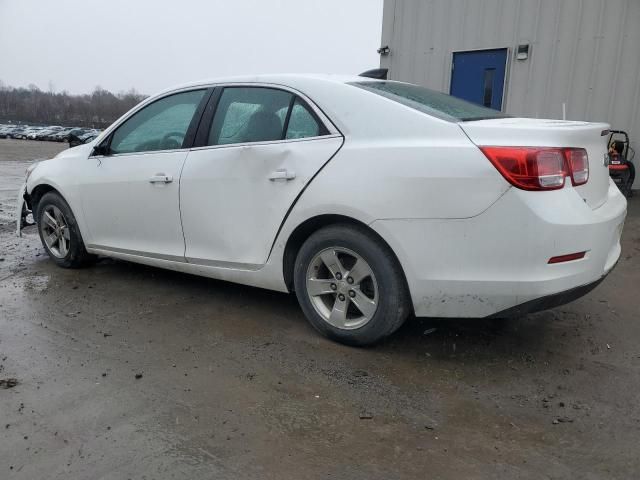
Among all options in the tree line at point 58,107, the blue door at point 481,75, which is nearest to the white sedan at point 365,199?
the blue door at point 481,75

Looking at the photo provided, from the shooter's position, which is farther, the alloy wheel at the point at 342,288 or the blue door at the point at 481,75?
the blue door at the point at 481,75

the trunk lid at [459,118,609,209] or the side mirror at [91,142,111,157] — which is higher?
the trunk lid at [459,118,609,209]

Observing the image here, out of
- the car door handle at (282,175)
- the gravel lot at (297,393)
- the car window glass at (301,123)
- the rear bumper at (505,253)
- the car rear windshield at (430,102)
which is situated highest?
the car rear windshield at (430,102)

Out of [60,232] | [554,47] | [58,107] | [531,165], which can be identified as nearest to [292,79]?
[531,165]

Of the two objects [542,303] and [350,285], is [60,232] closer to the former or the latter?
[350,285]

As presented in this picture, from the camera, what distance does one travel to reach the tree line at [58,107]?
9406 cm

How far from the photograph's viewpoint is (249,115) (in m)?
3.58

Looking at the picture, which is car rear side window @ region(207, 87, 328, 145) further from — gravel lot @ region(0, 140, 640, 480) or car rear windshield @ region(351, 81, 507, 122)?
gravel lot @ region(0, 140, 640, 480)

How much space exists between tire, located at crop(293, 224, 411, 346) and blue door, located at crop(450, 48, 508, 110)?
6.66 metres

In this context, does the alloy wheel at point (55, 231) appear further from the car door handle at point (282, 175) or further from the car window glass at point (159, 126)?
the car door handle at point (282, 175)

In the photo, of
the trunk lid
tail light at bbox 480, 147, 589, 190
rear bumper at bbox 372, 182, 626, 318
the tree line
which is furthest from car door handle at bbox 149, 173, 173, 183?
the tree line

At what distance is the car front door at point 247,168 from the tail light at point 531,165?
35.2 inches

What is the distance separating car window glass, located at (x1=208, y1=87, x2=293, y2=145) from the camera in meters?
3.43

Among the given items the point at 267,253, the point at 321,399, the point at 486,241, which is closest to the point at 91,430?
the point at 321,399
